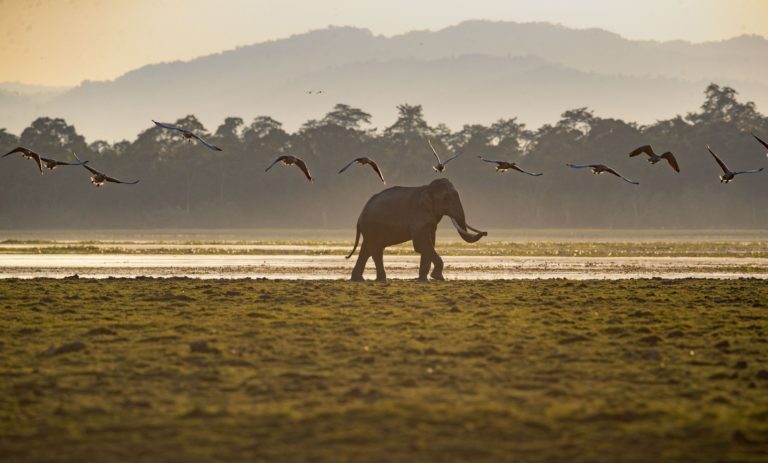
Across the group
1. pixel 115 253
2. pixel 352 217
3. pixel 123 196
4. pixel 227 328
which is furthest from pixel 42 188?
pixel 227 328

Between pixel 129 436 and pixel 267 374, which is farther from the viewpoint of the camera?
pixel 267 374

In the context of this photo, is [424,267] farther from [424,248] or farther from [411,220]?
[411,220]

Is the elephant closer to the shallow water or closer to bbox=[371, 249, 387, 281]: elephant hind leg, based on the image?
A: bbox=[371, 249, 387, 281]: elephant hind leg

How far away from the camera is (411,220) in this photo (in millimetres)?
34406

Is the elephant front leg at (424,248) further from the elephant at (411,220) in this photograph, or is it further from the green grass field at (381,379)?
the green grass field at (381,379)

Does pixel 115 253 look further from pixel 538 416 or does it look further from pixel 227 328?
pixel 538 416

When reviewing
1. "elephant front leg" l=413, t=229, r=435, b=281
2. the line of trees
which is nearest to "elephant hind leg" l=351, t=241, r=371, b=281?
"elephant front leg" l=413, t=229, r=435, b=281

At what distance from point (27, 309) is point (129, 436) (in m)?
12.1

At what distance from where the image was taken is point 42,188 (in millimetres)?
149000

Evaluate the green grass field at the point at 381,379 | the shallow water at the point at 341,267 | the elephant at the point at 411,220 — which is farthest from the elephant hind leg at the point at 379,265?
the green grass field at the point at 381,379

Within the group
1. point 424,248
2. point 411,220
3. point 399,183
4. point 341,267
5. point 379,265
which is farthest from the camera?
point 399,183

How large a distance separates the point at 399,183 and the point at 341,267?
103448 millimetres

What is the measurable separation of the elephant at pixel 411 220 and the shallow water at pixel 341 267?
7.30 ft

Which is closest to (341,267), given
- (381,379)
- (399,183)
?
(381,379)
